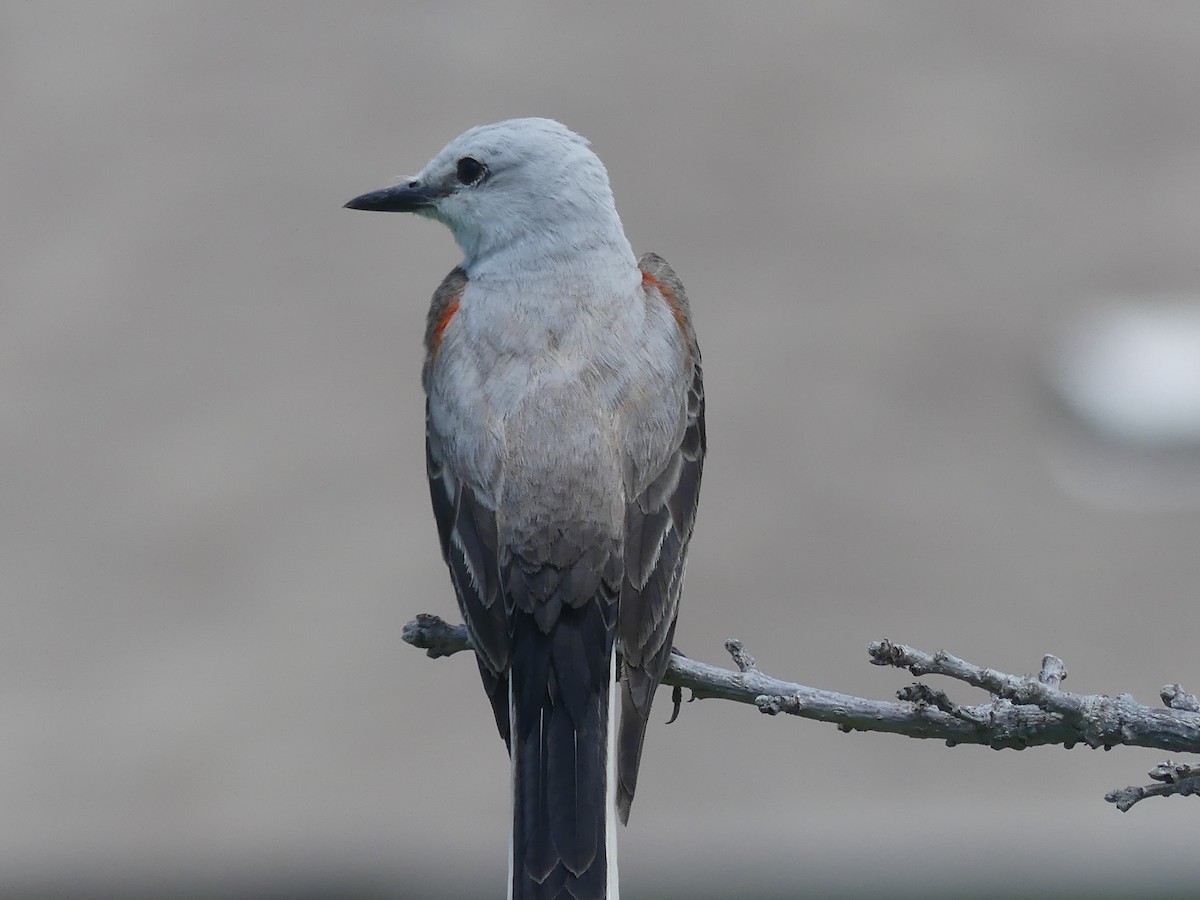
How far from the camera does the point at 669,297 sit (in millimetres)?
4988

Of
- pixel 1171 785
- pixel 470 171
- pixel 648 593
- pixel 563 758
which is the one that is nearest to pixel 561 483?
pixel 648 593

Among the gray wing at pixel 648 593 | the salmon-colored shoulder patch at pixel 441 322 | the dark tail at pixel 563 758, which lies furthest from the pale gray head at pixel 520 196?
the dark tail at pixel 563 758

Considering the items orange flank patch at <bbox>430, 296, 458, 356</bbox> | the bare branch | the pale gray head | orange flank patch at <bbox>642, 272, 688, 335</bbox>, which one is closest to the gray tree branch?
the bare branch

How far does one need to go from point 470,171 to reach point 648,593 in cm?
157

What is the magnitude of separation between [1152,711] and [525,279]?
7.61 feet

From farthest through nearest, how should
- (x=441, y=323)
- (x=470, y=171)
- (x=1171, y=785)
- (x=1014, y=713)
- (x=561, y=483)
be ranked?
(x=470, y=171)
(x=441, y=323)
(x=561, y=483)
(x=1014, y=713)
(x=1171, y=785)

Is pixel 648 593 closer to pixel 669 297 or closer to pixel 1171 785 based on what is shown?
pixel 669 297

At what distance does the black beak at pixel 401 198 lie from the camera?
16.6 feet

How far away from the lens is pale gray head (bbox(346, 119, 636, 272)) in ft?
16.3

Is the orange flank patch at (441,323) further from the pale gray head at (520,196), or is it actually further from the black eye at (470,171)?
the black eye at (470,171)

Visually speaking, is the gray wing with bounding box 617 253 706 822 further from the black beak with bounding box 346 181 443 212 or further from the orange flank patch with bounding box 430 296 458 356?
the black beak with bounding box 346 181 443 212

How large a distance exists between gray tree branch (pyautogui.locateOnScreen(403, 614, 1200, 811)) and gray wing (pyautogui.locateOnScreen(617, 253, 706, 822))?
603 mm

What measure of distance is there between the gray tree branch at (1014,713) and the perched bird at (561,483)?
2.12ft

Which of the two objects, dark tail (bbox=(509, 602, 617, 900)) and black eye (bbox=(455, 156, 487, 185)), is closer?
dark tail (bbox=(509, 602, 617, 900))
